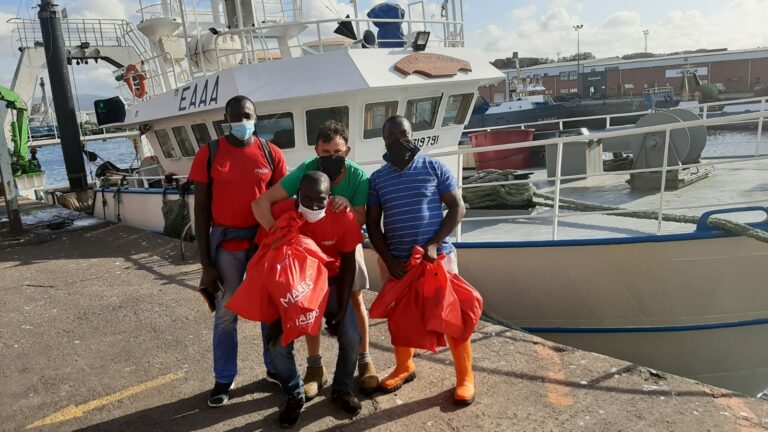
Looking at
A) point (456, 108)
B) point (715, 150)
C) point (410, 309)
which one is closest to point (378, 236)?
point (410, 309)

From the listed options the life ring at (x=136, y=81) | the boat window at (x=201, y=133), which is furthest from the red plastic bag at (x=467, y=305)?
the life ring at (x=136, y=81)

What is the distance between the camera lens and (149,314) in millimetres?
4785

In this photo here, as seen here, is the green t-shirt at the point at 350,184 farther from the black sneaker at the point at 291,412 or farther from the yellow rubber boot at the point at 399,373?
the black sneaker at the point at 291,412

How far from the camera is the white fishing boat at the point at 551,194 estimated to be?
4410 millimetres

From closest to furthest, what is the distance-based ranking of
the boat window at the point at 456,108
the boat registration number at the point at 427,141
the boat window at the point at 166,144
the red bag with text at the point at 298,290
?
the red bag with text at the point at 298,290, the boat registration number at the point at 427,141, the boat window at the point at 456,108, the boat window at the point at 166,144

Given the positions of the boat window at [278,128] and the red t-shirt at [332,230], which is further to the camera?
the boat window at [278,128]

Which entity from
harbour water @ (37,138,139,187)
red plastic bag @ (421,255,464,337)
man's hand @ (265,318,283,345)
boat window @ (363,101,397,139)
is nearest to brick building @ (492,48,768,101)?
harbour water @ (37,138,139,187)

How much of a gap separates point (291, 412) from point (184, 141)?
6147 mm

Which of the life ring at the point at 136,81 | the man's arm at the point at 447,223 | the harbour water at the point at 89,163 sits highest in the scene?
the life ring at the point at 136,81

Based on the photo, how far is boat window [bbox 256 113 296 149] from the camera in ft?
21.2

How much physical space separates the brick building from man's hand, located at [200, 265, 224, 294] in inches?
1876

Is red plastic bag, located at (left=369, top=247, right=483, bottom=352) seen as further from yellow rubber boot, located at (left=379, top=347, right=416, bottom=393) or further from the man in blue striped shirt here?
yellow rubber boot, located at (left=379, top=347, right=416, bottom=393)

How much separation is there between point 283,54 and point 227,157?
522cm

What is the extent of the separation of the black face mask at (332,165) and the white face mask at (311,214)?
223 millimetres
